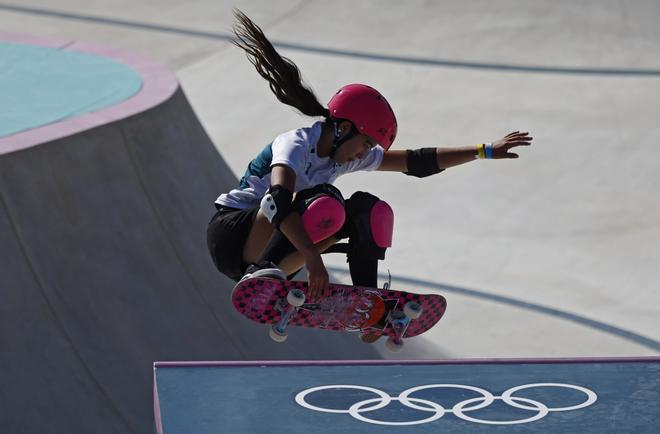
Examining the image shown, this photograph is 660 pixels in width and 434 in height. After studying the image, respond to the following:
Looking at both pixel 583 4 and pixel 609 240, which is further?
pixel 583 4

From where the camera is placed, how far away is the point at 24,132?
8.73 meters

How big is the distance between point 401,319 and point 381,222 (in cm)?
64

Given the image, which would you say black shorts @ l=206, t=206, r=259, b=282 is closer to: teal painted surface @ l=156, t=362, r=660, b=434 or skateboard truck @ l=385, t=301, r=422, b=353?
teal painted surface @ l=156, t=362, r=660, b=434

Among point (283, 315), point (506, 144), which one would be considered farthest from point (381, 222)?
point (506, 144)

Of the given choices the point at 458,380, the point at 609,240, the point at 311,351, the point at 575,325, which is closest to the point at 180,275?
the point at 311,351

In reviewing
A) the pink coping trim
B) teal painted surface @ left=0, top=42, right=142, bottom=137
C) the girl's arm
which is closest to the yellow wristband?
the girl's arm

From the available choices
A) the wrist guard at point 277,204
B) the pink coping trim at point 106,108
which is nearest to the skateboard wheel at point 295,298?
the wrist guard at point 277,204

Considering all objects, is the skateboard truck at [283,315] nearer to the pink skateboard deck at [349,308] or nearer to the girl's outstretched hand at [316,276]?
the pink skateboard deck at [349,308]

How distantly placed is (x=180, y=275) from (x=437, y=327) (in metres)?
3.72

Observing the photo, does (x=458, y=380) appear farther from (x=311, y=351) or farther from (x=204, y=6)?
(x=204, y=6)

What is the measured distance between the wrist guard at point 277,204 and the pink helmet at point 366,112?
55 centimetres

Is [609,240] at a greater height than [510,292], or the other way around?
[609,240]

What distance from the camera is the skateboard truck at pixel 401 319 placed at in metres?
6.14

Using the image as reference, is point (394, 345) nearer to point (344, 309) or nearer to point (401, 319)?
point (401, 319)
